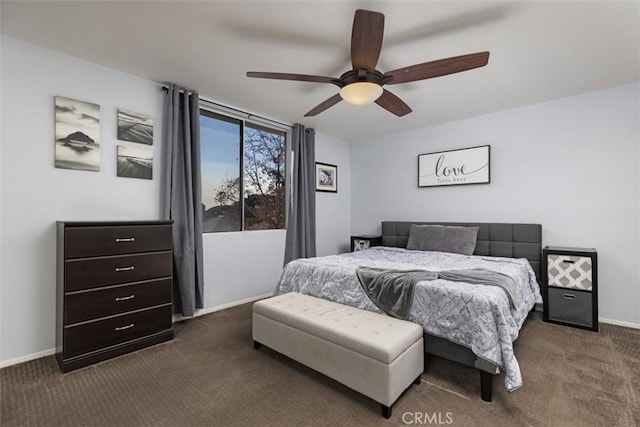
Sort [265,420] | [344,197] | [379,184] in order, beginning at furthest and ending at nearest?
[344,197] → [379,184] → [265,420]

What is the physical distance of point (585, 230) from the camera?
130 inches

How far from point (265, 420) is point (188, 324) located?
184 centimetres

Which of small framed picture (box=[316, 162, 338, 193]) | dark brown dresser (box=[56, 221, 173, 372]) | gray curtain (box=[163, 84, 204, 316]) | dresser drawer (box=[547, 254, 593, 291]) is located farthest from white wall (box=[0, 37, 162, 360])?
dresser drawer (box=[547, 254, 593, 291])

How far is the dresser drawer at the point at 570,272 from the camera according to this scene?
117 inches

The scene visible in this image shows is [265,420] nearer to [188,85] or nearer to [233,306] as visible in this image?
[233,306]

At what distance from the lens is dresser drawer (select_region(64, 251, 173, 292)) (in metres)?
2.25

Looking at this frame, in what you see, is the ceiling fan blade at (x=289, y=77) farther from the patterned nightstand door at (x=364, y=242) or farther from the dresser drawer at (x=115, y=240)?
the patterned nightstand door at (x=364, y=242)

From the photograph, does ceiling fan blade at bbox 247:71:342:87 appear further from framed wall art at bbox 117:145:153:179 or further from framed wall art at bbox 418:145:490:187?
framed wall art at bbox 418:145:490:187

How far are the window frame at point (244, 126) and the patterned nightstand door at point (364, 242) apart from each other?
121 cm

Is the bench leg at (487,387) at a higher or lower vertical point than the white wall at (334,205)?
lower

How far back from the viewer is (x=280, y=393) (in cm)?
195

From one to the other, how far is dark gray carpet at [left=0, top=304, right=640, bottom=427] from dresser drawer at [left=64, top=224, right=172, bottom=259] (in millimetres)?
901

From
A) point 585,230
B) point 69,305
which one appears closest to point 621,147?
point 585,230

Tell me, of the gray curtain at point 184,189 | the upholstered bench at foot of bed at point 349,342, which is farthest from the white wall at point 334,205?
the upholstered bench at foot of bed at point 349,342
